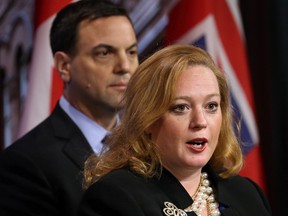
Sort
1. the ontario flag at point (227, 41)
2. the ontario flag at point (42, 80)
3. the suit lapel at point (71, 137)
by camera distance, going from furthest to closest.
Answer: the ontario flag at point (227, 41)
the ontario flag at point (42, 80)
the suit lapel at point (71, 137)

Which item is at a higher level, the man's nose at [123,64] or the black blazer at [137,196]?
the man's nose at [123,64]

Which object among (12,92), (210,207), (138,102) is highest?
(12,92)

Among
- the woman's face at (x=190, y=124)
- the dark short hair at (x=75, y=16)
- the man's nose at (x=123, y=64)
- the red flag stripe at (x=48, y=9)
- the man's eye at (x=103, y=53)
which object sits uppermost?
the red flag stripe at (x=48, y=9)

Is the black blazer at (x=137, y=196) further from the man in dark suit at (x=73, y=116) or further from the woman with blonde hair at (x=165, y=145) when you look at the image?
the man in dark suit at (x=73, y=116)

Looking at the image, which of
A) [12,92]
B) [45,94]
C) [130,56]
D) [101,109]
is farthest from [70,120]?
[12,92]

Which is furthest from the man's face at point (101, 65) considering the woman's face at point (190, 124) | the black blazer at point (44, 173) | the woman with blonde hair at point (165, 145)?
the woman's face at point (190, 124)

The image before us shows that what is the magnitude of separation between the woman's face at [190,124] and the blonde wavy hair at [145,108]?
20mm

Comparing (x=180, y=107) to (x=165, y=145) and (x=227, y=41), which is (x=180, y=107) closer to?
(x=165, y=145)

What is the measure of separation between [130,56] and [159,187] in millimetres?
853

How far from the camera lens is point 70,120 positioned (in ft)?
7.89

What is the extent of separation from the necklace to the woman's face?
98mm

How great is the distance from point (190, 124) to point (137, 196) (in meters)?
0.21

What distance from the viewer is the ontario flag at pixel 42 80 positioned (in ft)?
9.51

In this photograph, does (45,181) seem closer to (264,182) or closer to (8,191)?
(8,191)
